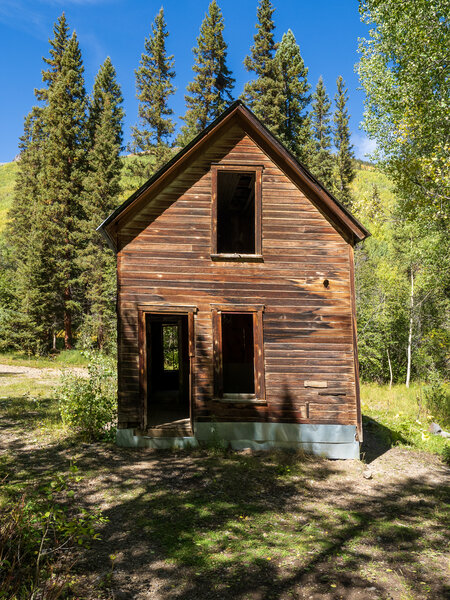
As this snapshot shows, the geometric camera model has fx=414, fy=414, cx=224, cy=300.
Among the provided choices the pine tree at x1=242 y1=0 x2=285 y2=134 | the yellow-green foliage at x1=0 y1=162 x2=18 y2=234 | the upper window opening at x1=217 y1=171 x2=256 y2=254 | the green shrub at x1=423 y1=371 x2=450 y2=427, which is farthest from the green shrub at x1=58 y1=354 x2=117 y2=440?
the yellow-green foliage at x1=0 y1=162 x2=18 y2=234

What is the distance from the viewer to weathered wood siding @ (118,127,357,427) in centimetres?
1008

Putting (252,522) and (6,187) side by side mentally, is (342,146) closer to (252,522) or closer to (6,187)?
(252,522)

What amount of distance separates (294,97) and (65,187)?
19.9 meters

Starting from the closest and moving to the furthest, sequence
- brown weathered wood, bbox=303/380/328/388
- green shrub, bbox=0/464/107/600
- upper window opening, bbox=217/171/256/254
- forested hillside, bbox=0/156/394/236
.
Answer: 1. green shrub, bbox=0/464/107/600
2. brown weathered wood, bbox=303/380/328/388
3. upper window opening, bbox=217/171/256/254
4. forested hillside, bbox=0/156/394/236

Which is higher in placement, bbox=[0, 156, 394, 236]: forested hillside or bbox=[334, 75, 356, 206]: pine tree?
bbox=[0, 156, 394, 236]: forested hillside

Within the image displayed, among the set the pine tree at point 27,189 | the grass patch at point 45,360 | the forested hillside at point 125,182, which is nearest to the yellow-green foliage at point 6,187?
the forested hillside at point 125,182

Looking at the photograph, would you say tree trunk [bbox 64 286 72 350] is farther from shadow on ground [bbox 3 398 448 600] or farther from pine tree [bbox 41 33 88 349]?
shadow on ground [bbox 3 398 448 600]

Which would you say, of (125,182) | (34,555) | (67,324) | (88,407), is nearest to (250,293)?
(88,407)

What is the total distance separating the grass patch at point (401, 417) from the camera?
39.3 ft

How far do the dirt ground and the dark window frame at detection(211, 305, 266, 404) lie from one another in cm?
130

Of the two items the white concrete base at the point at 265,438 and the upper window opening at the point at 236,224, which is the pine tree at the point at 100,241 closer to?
→ the upper window opening at the point at 236,224

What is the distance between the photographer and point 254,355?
1001 centimetres

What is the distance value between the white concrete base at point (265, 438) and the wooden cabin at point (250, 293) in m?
0.02

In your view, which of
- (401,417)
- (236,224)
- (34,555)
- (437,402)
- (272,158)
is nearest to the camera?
(34,555)
